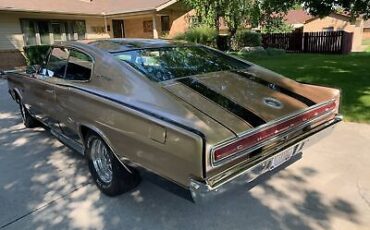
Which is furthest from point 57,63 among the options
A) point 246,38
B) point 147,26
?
point 147,26

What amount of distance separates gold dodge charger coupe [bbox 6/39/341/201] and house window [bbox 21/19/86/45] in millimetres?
15167

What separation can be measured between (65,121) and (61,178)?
0.68 metres

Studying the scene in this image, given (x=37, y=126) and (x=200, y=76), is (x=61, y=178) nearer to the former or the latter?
(x=200, y=76)

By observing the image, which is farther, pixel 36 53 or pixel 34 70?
pixel 36 53

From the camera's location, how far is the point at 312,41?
20312 millimetres

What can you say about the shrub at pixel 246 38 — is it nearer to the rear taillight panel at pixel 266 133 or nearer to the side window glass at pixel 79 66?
the side window glass at pixel 79 66

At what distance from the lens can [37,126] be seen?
6.29 m

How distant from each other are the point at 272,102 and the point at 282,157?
522mm

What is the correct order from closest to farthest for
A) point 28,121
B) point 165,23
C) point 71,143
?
point 71,143
point 28,121
point 165,23

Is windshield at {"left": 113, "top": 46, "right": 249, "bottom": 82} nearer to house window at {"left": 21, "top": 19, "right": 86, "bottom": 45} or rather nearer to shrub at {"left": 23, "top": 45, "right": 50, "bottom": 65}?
shrub at {"left": 23, "top": 45, "right": 50, "bottom": 65}

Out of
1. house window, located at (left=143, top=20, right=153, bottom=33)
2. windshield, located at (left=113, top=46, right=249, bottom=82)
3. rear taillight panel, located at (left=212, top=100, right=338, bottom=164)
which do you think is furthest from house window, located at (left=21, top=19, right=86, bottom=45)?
rear taillight panel, located at (left=212, top=100, right=338, bottom=164)

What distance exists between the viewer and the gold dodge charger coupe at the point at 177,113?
2.60 m

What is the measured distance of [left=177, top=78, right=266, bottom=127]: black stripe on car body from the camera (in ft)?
9.41

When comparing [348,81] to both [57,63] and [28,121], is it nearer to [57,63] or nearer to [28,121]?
[57,63]
